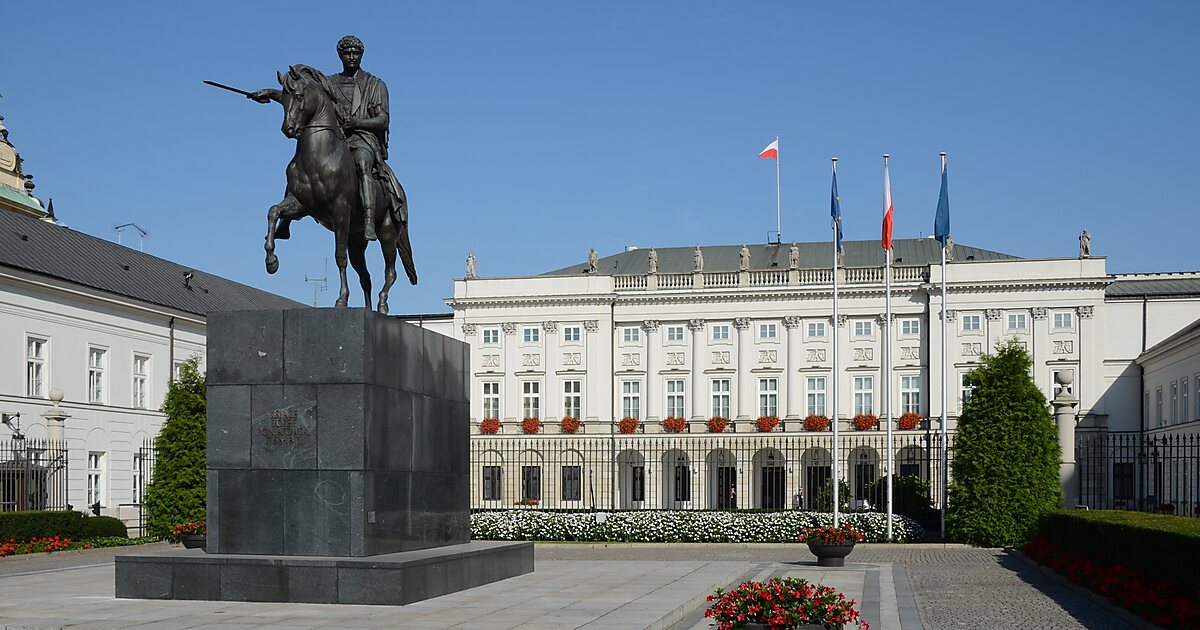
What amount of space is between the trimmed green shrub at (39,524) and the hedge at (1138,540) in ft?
72.8

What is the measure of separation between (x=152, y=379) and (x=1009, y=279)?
134 feet

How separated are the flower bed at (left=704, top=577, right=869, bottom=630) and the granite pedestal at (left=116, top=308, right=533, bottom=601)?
4.33 m

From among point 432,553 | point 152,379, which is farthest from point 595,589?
point 152,379

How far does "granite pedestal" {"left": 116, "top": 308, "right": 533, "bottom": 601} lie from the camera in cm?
1581

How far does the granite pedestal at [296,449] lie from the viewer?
15812 mm

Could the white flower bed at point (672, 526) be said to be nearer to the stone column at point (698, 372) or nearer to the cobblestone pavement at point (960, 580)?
the cobblestone pavement at point (960, 580)

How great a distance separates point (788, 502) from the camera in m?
67.9

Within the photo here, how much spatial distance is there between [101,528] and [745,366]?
4310 centimetres

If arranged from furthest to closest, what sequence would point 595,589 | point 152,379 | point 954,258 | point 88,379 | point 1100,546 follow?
point 954,258, point 152,379, point 88,379, point 1100,546, point 595,589

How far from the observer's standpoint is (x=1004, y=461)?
31.9 m

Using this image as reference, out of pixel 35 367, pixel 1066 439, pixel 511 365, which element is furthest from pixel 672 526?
pixel 511 365

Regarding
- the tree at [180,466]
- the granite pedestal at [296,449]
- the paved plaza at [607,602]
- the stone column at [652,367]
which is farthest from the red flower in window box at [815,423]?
the granite pedestal at [296,449]

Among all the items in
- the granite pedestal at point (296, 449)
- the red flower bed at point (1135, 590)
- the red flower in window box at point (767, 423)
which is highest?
the granite pedestal at point (296, 449)

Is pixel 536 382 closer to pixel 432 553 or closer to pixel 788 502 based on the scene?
pixel 788 502
